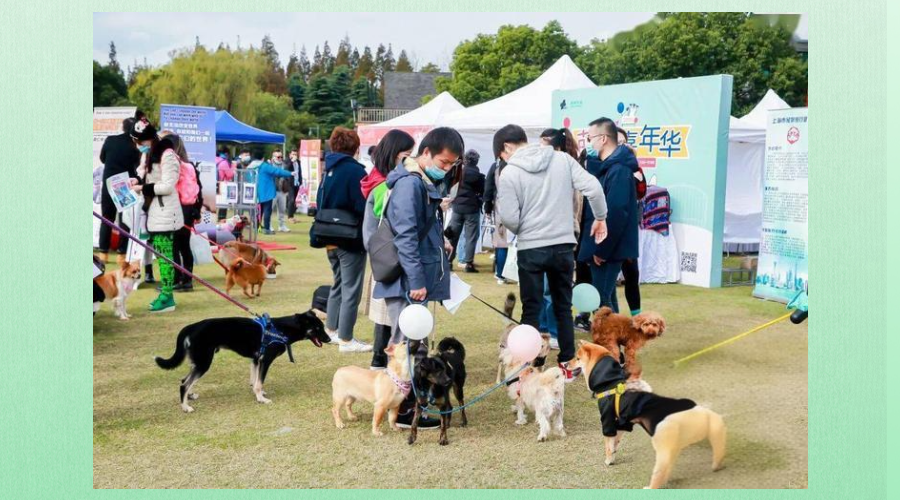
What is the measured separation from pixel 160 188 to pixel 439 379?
12.8 ft

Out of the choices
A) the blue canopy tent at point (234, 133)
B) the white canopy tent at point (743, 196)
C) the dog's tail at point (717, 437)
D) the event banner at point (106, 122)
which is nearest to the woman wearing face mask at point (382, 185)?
the dog's tail at point (717, 437)

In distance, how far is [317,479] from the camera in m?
3.43

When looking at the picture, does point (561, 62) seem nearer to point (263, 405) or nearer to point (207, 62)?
point (263, 405)

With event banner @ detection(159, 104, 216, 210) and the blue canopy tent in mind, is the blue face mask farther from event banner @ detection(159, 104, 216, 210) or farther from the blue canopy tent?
the blue canopy tent

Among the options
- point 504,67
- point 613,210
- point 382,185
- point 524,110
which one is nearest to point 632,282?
point 613,210

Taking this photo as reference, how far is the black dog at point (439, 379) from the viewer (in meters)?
3.82

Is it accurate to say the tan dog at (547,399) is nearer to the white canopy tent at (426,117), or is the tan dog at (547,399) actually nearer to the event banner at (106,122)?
the event banner at (106,122)

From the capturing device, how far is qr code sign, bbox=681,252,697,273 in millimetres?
8961

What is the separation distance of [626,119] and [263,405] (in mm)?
6777

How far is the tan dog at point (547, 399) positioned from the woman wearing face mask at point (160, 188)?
397 cm

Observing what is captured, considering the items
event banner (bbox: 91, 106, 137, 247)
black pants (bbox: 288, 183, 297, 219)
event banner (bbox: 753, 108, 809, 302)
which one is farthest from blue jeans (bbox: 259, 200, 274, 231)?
event banner (bbox: 753, 108, 809, 302)

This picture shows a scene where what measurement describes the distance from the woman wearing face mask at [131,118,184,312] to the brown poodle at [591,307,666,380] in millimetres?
3917

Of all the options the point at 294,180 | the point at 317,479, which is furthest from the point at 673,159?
the point at 294,180

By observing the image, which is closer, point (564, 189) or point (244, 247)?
point (564, 189)
